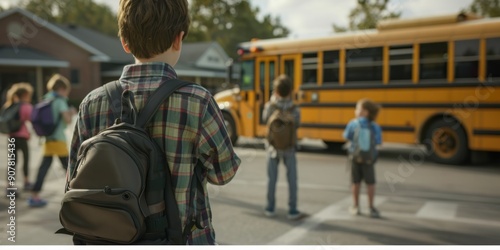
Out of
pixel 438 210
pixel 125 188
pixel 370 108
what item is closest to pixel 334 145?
pixel 438 210

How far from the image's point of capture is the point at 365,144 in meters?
5.33

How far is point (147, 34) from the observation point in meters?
1.59

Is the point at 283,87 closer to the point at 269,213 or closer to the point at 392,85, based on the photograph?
the point at 269,213

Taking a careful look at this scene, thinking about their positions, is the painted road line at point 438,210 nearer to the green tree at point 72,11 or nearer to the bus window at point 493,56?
the bus window at point 493,56

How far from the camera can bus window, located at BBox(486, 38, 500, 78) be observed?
855 cm

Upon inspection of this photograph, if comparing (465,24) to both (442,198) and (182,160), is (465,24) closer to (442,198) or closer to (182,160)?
(442,198)

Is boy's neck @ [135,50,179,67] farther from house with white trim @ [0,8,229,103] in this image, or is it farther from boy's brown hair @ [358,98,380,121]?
house with white trim @ [0,8,229,103]

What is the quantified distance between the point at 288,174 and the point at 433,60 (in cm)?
526

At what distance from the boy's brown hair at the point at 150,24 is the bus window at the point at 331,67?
8.91 meters

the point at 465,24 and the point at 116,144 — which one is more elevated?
the point at 465,24

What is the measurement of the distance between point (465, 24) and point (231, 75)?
16.0 ft

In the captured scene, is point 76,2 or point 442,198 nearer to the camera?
point 442,198

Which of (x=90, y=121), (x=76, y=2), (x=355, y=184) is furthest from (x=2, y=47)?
(x=90, y=121)

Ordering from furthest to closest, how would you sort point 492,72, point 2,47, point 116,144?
1. point 2,47
2. point 492,72
3. point 116,144
